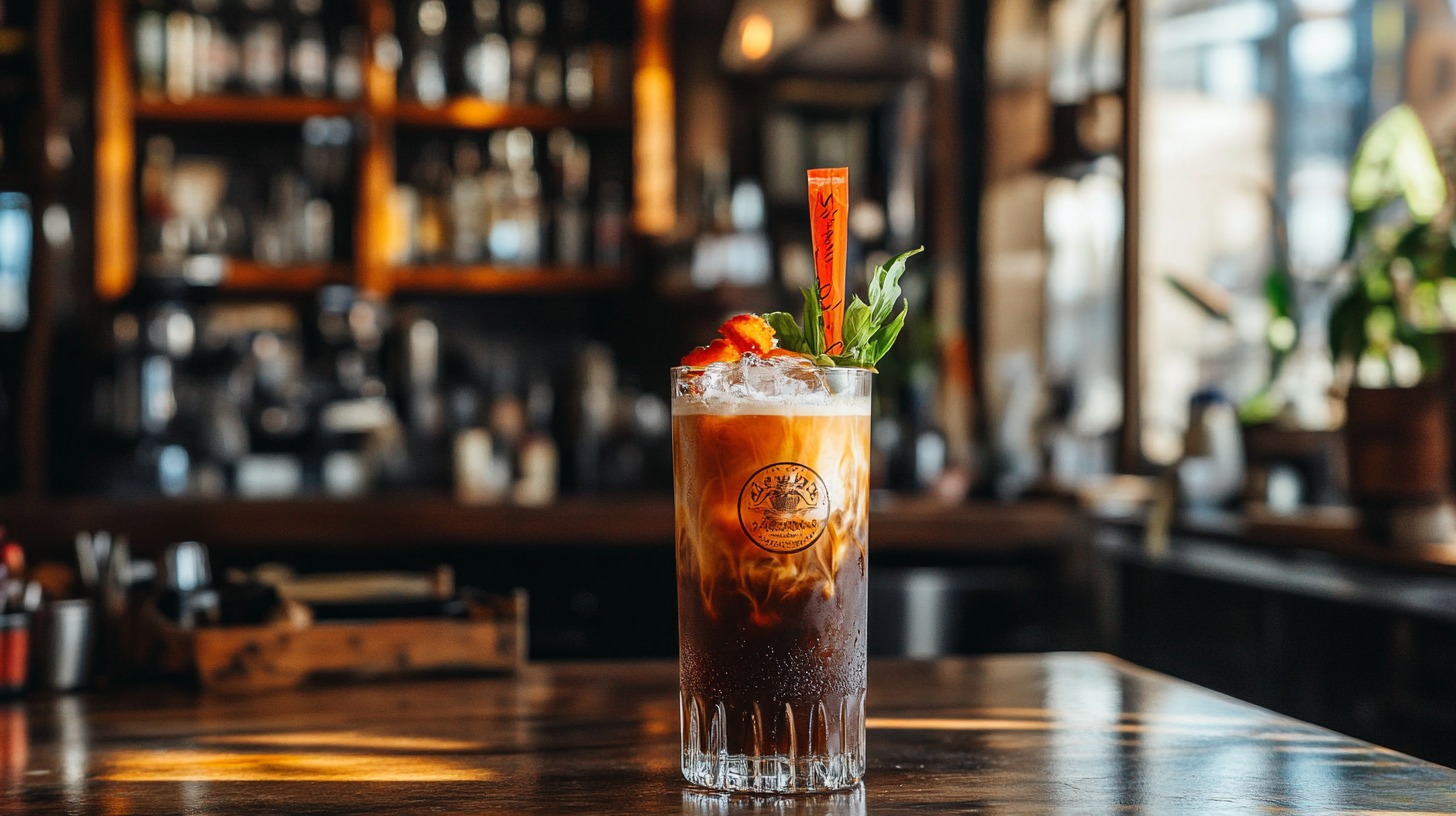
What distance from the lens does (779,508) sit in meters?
0.83

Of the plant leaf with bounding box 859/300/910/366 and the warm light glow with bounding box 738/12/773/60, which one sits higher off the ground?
the warm light glow with bounding box 738/12/773/60

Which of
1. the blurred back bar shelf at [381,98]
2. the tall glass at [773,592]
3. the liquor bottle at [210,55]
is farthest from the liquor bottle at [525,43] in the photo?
Result: the tall glass at [773,592]

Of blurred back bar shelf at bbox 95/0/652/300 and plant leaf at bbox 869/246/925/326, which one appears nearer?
plant leaf at bbox 869/246/925/326

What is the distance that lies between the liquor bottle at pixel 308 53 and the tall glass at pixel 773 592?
3.43 meters

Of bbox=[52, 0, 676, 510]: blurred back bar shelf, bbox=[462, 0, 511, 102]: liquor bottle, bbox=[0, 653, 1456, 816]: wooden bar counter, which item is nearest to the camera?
bbox=[0, 653, 1456, 816]: wooden bar counter

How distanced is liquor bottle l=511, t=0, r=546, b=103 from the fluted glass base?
3429 millimetres

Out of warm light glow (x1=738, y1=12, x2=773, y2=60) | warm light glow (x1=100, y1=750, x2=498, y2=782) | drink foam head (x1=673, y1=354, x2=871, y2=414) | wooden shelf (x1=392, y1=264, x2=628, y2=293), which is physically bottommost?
warm light glow (x1=100, y1=750, x2=498, y2=782)

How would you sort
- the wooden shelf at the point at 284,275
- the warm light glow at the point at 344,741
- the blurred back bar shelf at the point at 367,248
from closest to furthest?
the warm light glow at the point at 344,741 < the blurred back bar shelf at the point at 367,248 < the wooden shelf at the point at 284,275

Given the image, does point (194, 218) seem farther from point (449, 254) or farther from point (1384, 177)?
point (1384, 177)

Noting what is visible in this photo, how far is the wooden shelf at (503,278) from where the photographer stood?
3893mm

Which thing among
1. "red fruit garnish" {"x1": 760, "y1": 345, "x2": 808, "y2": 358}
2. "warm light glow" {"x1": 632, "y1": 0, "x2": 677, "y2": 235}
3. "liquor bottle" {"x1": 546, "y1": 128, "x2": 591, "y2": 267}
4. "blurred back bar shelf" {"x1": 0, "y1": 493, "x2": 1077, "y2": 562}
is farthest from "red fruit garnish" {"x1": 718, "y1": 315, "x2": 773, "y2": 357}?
"liquor bottle" {"x1": 546, "y1": 128, "x2": 591, "y2": 267}

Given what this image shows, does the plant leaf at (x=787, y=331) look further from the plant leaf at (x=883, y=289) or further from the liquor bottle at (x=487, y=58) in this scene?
the liquor bottle at (x=487, y=58)

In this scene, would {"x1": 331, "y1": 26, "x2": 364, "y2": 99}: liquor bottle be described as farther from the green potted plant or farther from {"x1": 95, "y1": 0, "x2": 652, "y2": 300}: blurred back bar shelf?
the green potted plant

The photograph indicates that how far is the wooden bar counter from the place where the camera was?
30.3 inches
